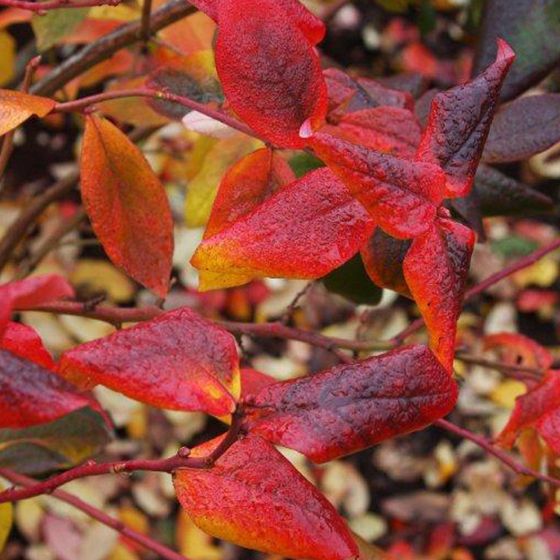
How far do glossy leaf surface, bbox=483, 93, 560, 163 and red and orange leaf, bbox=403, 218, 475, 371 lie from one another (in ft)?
0.65

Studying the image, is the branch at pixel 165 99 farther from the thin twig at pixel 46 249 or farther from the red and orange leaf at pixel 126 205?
the thin twig at pixel 46 249

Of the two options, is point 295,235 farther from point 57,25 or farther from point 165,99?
point 57,25

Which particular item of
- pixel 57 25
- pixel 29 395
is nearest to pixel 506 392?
pixel 57 25

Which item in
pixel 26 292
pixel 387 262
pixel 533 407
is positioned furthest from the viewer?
pixel 533 407

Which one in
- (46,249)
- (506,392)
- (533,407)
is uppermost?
(533,407)

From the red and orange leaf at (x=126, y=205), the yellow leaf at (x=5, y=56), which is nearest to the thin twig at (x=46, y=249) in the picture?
the yellow leaf at (x=5, y=56)

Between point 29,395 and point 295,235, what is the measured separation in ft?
0.43

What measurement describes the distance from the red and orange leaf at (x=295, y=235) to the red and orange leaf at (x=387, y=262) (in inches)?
2.2

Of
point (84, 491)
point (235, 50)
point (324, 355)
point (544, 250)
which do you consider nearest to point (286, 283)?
point (324, 355)

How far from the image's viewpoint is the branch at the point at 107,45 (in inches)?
27.5

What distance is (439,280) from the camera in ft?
1.39

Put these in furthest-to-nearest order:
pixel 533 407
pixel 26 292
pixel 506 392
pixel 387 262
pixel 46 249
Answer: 1. pixel 506 392
2. pixel 46 249
3. pixel 533 407
4. pixel 387 262
5. pixel 26 292

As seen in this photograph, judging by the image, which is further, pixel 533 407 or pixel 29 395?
pixel 533 407

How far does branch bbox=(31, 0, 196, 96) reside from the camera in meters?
0.70
